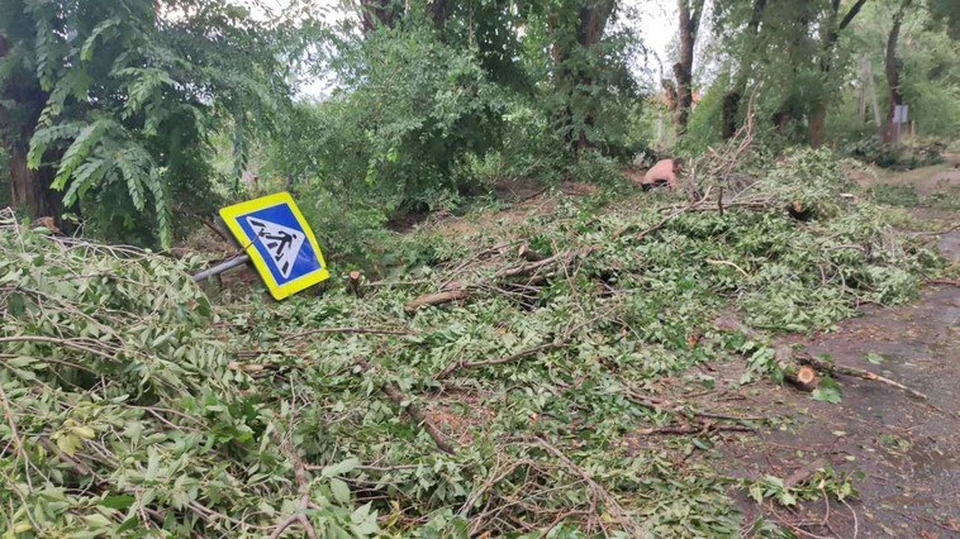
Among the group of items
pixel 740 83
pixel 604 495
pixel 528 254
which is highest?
pixel 740 83

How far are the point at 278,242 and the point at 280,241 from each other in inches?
0.8

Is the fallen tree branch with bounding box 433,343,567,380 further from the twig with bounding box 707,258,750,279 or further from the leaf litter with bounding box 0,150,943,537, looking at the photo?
the twig with bounding box 707,258,750,279

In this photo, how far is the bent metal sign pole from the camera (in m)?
4.00

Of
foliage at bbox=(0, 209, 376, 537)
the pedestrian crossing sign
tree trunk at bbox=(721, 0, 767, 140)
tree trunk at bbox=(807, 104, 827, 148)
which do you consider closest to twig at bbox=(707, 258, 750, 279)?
the pedestrian crossing sign

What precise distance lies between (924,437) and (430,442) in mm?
2388

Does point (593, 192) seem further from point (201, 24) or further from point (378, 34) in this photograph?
point (201, 24)

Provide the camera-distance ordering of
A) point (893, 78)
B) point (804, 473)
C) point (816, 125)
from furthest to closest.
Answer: point (893, 78)
point (816, 125)
point (804, 473)

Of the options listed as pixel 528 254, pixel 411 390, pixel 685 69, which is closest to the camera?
pixel 411 390

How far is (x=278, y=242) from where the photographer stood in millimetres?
4219

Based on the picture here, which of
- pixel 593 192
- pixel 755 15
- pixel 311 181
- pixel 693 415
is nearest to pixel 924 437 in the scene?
pixel 693 415

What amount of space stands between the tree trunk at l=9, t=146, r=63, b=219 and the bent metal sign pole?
5.89 ft

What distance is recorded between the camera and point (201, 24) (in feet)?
16.2

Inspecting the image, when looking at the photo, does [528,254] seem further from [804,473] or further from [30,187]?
[30,187]

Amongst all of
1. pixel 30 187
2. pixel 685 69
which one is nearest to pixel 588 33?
pixel 685 69
